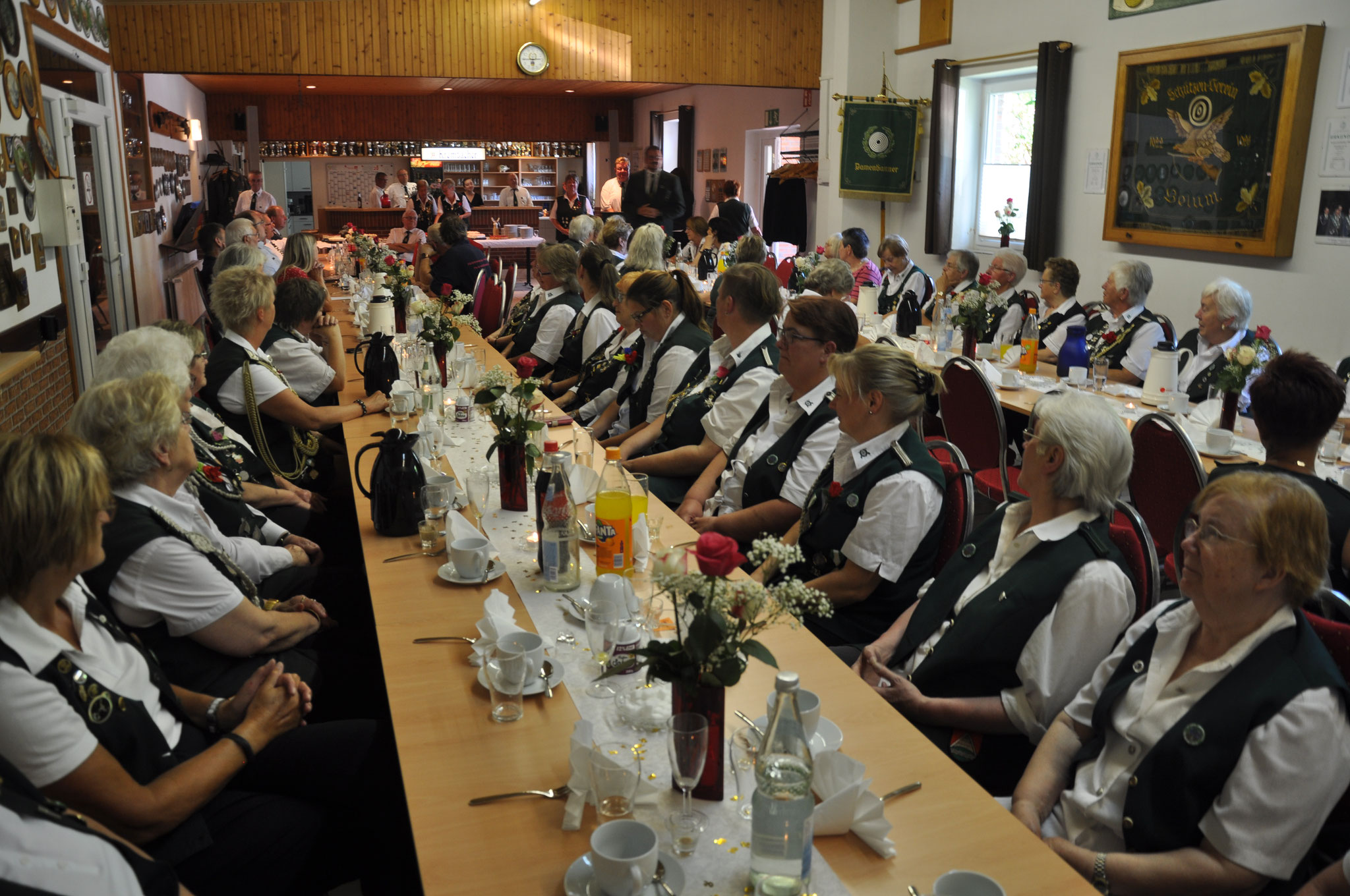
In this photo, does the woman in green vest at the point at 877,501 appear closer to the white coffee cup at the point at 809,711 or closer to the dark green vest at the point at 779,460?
the dark green vest at the point at 779,460

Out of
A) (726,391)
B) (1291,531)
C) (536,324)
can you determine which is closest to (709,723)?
(1291,531)

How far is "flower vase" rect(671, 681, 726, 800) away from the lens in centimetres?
149

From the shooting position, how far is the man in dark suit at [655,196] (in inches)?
495

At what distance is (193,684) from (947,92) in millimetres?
8856

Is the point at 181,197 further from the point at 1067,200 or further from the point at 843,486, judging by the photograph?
the point at 843,486

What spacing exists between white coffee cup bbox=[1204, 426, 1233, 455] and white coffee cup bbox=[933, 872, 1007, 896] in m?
2.87

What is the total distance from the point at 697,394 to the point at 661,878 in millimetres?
2851

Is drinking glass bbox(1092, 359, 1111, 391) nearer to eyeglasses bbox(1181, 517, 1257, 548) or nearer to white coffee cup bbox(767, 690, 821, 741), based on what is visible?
eyeglasses bbox(1181, 517, 1257, 548)

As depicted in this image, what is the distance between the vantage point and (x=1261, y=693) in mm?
1576

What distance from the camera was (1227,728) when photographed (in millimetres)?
1596

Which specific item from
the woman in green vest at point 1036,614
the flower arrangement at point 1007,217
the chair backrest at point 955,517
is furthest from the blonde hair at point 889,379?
the flower arrangement at point 1007,217

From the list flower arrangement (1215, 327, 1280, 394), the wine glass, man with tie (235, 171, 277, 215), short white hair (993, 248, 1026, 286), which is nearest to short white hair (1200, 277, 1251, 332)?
flower arrangement (1215, 327, 1280, 394)

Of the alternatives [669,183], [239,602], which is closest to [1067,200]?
[669,183]

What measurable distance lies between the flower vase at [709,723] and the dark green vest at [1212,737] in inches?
28.4
